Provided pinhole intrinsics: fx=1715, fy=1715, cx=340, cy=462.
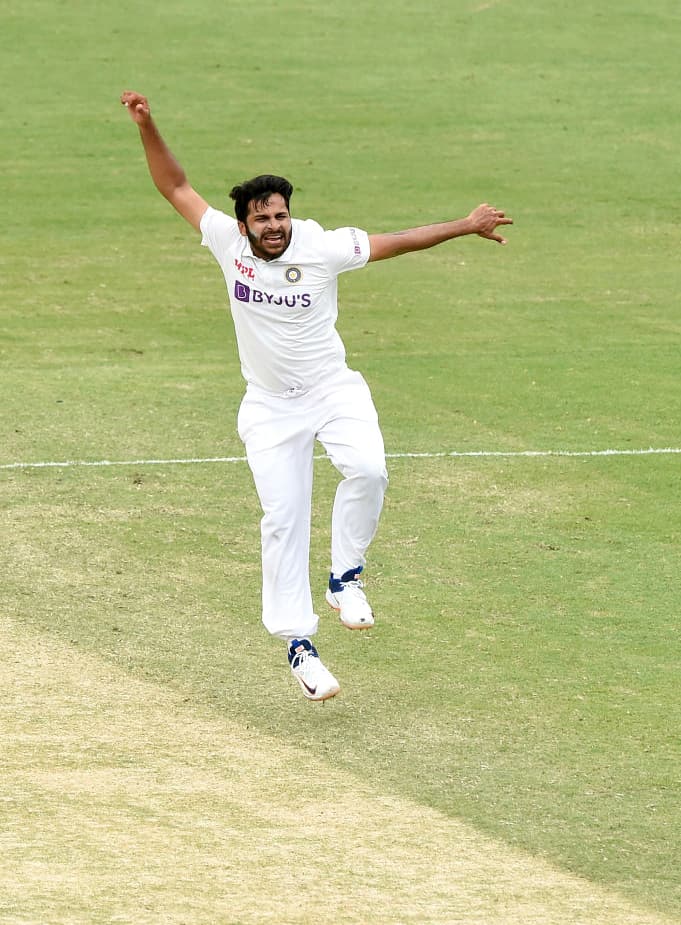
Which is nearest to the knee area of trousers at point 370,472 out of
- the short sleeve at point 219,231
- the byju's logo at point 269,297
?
the byju's logo at point 269,297

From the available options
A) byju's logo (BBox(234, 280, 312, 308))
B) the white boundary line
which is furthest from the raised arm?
the white boundary line

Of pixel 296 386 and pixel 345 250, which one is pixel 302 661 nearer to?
pixel 296 386

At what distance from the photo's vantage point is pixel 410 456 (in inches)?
586

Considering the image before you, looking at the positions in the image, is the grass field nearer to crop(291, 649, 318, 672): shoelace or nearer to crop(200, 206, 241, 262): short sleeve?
crop(291, 649, 318, 672): shoelace

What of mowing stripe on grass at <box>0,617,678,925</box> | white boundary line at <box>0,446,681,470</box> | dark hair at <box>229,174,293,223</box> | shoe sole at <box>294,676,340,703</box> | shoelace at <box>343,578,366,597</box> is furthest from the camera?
white boundary line at <box>0,446,681,470</box>

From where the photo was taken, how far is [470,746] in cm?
952

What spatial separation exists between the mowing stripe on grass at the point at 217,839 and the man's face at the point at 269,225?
8.86 ft

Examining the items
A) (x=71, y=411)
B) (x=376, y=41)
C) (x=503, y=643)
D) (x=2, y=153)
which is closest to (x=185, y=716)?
(x=503, y=643)

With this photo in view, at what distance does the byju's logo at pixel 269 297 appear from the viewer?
1003 cm

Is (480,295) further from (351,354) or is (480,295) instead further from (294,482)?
(294,482)

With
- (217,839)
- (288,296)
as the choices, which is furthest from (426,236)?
(217,839)

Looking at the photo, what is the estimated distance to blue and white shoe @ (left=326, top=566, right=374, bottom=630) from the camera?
10.1 meters

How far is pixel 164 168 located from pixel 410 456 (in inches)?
197

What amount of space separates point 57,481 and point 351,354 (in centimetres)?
502
